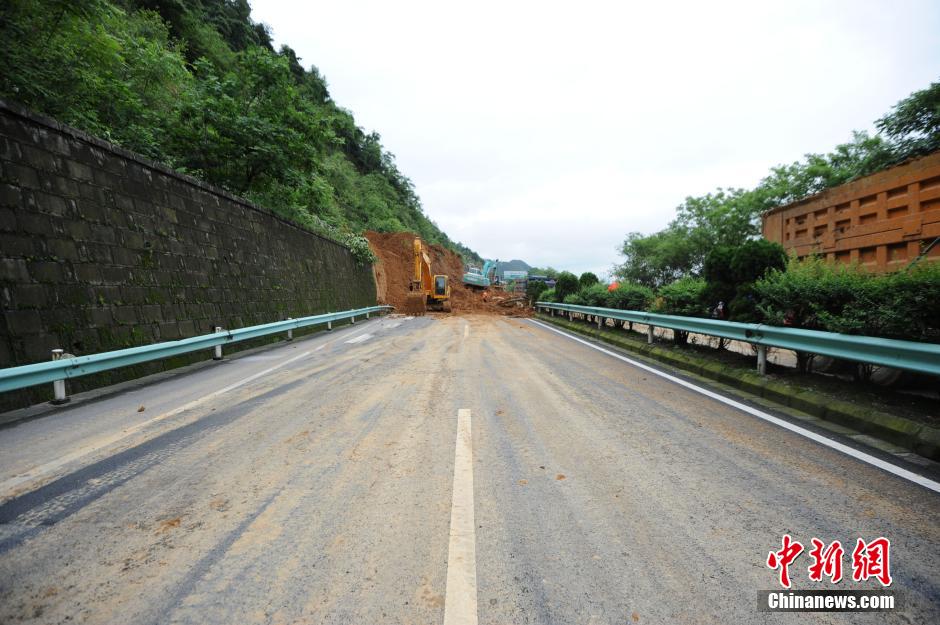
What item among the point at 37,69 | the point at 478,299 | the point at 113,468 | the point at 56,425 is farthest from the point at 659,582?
the point at 478,299

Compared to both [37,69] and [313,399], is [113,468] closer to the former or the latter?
[313,399]

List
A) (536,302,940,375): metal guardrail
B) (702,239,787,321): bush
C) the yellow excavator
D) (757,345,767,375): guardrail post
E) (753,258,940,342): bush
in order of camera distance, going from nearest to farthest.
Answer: (536,302,940,375): metal guardrail → (753,258,940,342): bush → (757,345,767,375): guardrail post → (702,239,787,321): bush → the yellow excavator

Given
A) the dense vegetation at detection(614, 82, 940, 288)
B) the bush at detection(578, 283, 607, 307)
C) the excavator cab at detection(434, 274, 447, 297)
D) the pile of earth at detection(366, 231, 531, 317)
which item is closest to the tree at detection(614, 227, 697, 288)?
the dense vegetation at detection(614, 82, 940, 288)

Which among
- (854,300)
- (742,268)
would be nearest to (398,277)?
(742,268)

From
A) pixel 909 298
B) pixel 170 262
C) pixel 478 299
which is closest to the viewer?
pixel 909 298

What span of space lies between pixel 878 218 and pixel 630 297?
507cm

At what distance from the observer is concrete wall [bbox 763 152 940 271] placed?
704cm

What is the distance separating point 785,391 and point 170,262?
35.7 feet

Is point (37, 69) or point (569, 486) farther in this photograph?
point (37, 69)

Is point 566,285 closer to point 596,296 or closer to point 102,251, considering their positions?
point 596,296

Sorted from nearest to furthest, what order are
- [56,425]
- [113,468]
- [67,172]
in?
[113,468] → [56,425] → [67,172]

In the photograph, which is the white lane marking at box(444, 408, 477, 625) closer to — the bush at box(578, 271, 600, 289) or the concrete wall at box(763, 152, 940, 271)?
the concrete wall at box(763, 152, 940, 271)

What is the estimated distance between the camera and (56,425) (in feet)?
13.9

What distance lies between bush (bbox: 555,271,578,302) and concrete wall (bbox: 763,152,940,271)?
10.6 meters
